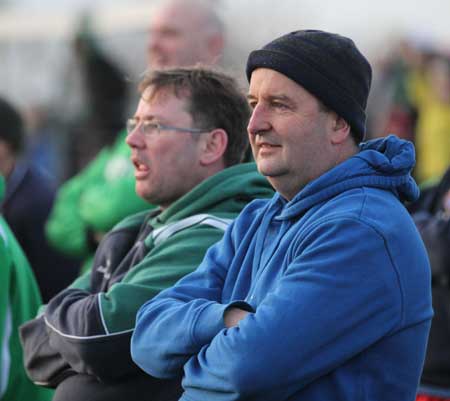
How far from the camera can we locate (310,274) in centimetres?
288

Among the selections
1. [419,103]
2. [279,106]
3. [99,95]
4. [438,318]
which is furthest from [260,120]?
[99,95]

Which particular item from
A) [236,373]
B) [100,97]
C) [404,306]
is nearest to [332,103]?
[404,306]

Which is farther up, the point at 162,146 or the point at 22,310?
the point at 162,146

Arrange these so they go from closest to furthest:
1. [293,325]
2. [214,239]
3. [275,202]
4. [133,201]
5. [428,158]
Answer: [293,325] → [275,202] → [214,239] → [133,201] → [428,158]

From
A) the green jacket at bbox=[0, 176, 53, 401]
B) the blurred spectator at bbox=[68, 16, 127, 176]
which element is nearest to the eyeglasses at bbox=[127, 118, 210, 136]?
the green jacket at bbox=[0, 176, 53, 401]

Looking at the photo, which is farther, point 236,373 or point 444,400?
point 444,400

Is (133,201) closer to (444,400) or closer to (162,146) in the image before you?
(162,146)

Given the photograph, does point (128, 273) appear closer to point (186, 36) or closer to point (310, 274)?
point (310, 274)

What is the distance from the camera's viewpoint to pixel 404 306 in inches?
115

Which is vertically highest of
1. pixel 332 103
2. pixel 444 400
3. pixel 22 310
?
pixel 332 103

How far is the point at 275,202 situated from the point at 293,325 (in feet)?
1.97

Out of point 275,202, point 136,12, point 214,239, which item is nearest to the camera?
point 275,202

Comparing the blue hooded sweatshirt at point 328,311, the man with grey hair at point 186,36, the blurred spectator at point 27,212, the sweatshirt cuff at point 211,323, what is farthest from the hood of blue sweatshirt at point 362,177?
the blurred spectator at point 27,212

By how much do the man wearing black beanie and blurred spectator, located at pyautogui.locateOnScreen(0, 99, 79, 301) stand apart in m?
3.07
